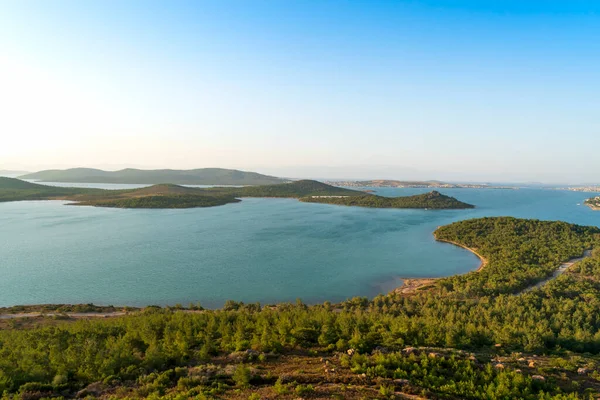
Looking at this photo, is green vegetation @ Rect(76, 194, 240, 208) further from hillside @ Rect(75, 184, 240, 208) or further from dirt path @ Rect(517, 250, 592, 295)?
dirt path @ Rect(517, 250, 592, 295)

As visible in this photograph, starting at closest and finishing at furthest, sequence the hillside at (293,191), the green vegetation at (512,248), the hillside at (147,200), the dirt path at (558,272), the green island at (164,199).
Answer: the dirt path at (558,272)
the green vegetation at (512,248)
the hillside at (147,200)
the green island at (164,199)
the hillside at (293,191)

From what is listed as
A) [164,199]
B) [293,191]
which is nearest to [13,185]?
[164,199]

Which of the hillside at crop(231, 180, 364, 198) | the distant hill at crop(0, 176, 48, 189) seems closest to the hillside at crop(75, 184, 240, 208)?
the hillside at crop(231, 180, 364, 198)

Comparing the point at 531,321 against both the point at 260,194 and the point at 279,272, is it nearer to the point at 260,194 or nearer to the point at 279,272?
the point at 279,272

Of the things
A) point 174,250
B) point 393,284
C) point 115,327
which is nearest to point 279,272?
point 393,284

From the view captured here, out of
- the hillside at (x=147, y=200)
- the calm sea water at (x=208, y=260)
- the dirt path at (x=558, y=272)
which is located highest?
the hillside at (x=147, y=200)

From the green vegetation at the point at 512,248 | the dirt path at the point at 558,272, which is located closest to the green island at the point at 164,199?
the green vegetation at the point at 512,248

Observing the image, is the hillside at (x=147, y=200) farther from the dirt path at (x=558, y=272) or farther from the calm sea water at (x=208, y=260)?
the dirt path at (x=558, y=272)
